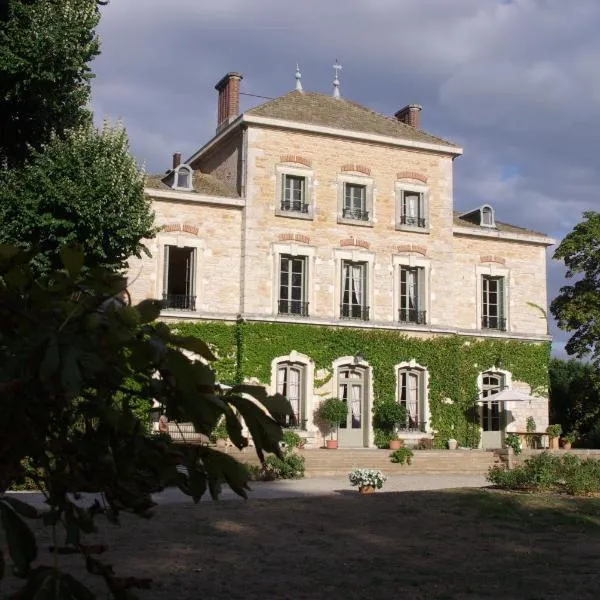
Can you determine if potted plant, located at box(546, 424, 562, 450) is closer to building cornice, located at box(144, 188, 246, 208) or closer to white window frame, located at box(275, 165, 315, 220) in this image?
white window frame, located at box(275, 165, 315, 220)

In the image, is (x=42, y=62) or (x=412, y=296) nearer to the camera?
(x=42, y=62)

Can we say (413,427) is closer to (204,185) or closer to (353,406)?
(353,406)

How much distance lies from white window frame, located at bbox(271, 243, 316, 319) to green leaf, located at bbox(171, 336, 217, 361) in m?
22.8

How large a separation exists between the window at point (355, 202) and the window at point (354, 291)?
1.44m

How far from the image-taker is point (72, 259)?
2008 mm

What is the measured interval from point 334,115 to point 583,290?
9579 mm

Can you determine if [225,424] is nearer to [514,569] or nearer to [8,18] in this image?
[514,569]

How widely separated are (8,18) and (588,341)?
19.1 meters

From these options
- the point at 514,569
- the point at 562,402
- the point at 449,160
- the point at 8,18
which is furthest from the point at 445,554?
the point at 562,402

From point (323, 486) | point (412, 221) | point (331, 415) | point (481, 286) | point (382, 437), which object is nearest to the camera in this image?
point (323, 486)

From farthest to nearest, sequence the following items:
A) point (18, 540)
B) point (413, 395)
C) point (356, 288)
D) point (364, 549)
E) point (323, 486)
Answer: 1. point (413, 395)
2. point (356, 288)
3. point (323, 486)
4. point (364, 549)
5. point (18, 540)

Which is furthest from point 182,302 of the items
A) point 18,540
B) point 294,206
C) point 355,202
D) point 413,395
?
point 18,540

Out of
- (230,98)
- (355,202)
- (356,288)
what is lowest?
(356,288)

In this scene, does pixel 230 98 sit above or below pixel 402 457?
above
